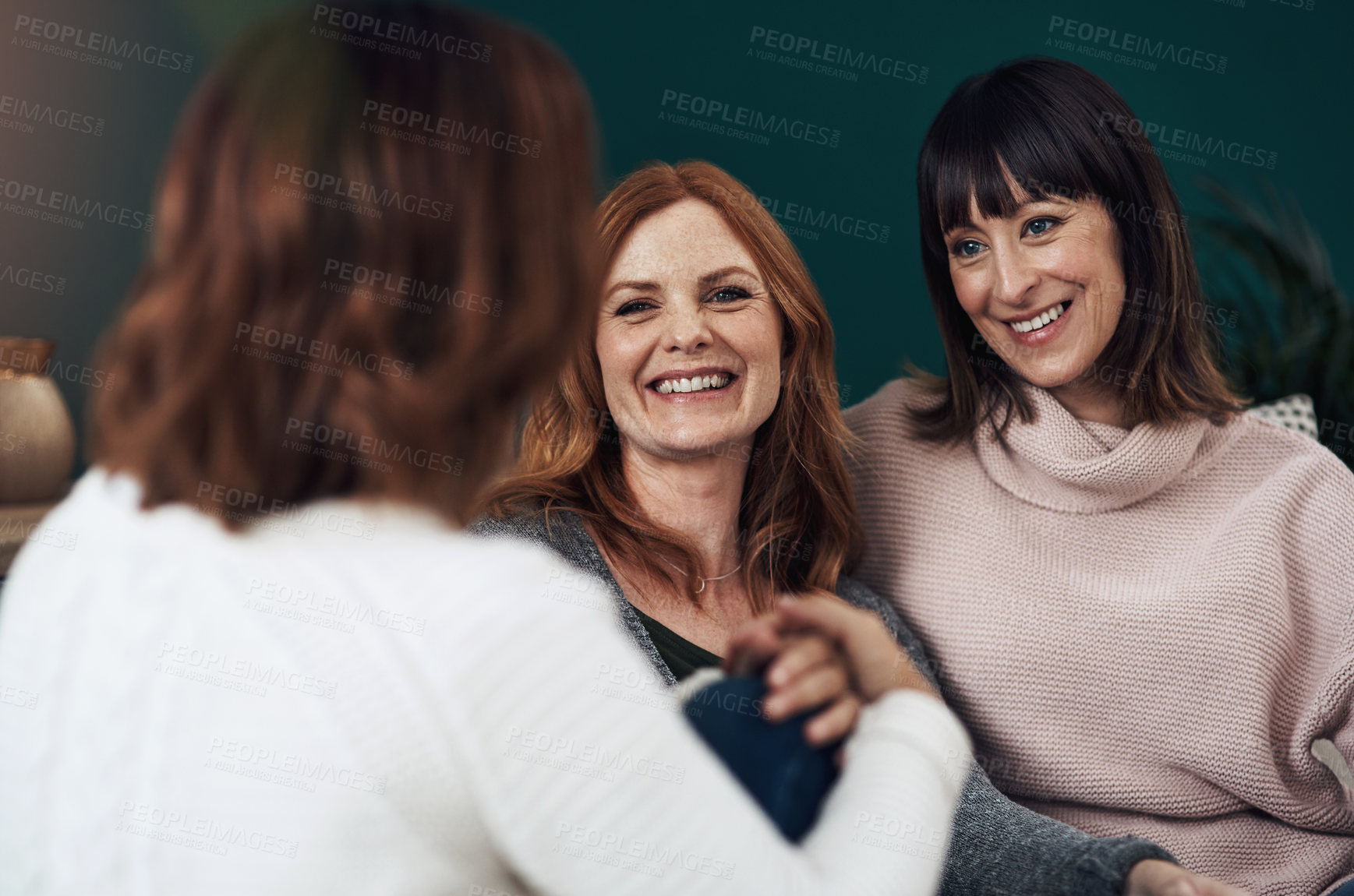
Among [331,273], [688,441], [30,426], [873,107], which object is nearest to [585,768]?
[331,273]

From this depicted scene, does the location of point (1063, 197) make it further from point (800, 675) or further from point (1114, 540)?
point (800, 675)

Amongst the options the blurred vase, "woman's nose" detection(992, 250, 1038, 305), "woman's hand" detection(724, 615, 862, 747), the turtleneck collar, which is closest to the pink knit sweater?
the turtleneck collar

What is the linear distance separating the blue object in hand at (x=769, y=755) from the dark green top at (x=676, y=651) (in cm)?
13

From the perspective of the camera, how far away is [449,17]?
67cm

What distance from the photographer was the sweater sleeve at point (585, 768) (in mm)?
583

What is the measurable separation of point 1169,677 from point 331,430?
3.85ft

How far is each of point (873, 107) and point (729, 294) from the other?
0.90m

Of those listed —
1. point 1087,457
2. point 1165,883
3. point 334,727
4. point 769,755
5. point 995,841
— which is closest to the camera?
point 334,727

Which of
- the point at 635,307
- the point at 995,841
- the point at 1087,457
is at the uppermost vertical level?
the point at 635,307

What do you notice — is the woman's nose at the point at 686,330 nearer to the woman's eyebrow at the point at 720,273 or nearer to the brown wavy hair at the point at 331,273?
the woman's eyebrow at the point at 720,273

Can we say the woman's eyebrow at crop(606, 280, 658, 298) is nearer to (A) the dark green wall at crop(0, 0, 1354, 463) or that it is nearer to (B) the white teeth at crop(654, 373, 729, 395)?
(B) the white teeth at crop(654, 373, 729, 395)

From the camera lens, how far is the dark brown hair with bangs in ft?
4.36

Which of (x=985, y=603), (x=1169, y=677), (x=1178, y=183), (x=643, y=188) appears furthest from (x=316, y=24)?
(x=1178, y=183)

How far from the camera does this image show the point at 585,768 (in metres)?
0.60
